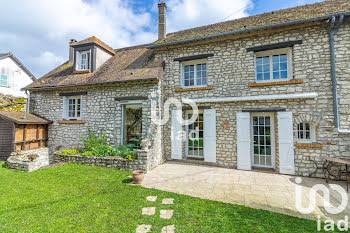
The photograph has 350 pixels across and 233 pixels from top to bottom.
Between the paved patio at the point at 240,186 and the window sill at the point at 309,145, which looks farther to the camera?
the window sill at the point at 309,145

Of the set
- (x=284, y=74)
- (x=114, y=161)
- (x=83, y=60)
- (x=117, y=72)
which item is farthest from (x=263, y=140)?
(x=83, y=60)

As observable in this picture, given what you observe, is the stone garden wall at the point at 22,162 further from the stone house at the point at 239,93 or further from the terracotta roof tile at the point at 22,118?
the stone house at the point at 239,93

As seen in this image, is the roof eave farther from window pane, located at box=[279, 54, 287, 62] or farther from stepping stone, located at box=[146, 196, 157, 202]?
window pane, located at box=[279, 54, 287, 62]

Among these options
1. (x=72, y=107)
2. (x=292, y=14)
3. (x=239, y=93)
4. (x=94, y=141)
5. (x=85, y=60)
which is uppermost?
(x=292, y=14)

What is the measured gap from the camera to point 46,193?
13.7 feet

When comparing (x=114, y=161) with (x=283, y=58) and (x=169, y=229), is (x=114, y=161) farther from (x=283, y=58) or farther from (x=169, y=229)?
(x=283, y=58)

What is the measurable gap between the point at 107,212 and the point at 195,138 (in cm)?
478

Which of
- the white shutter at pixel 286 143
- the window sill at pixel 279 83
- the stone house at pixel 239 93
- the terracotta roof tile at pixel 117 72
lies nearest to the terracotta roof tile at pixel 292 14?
the stone house at pixel 239 93

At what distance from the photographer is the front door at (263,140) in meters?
6.21

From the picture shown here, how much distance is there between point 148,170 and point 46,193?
3.06 m

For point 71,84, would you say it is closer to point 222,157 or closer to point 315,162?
point 222,157

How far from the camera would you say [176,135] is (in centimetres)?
720

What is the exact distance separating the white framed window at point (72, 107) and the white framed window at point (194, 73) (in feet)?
18.9

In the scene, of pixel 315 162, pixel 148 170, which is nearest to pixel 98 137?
pixel 148 170
